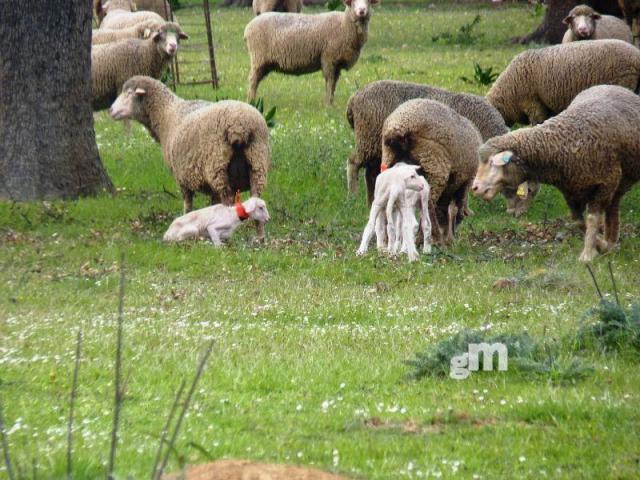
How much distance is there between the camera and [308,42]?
2055cm

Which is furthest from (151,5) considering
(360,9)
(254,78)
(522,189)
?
(522,189)

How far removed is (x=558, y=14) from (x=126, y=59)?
1001 cm

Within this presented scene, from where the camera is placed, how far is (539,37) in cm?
2655

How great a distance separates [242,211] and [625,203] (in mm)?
5450

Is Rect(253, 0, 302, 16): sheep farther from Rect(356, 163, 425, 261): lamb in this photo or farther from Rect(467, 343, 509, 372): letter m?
Rect(467, 343, 509, 372): letter m

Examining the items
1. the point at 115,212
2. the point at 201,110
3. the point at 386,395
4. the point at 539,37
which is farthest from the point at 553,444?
the point at 539,37

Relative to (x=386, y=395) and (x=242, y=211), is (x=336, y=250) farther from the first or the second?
(x=386, y=395)

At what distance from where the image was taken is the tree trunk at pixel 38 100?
14.8 meters

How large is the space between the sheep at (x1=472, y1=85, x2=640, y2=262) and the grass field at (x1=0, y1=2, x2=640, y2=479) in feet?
2.07

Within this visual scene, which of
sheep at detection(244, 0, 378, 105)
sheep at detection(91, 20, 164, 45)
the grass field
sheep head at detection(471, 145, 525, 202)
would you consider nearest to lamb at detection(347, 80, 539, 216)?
the grass field

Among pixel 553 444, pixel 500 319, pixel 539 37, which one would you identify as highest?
pixel 553 444

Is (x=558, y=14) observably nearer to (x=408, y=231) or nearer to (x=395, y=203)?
(x=395, y=203)

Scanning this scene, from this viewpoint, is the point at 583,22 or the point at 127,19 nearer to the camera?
the point at 583,22

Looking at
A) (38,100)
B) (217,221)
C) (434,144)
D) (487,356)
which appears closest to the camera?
(487,356)
